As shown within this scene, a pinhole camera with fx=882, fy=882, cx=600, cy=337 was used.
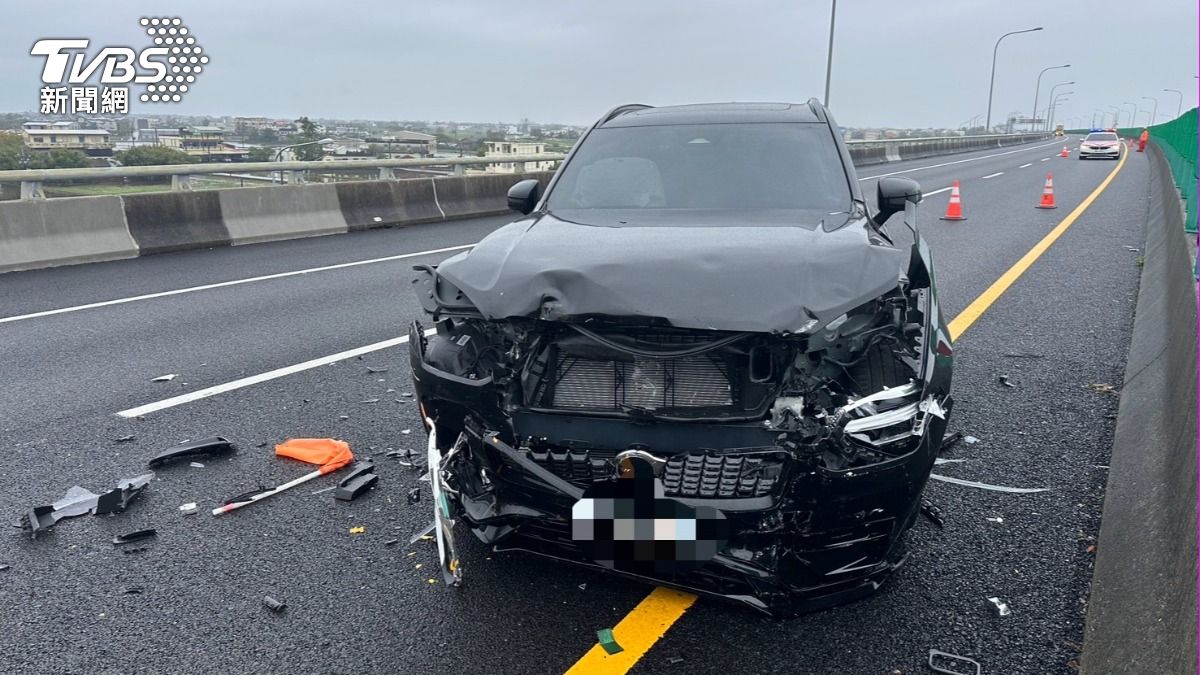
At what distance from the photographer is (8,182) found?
34.5 ft

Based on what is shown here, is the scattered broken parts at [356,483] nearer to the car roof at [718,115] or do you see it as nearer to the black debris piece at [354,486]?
the black debris piece at [354,486]

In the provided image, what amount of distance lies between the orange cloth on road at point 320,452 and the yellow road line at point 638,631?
194 centimetres

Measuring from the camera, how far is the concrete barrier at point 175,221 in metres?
11.7

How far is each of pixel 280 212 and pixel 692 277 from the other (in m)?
11.7

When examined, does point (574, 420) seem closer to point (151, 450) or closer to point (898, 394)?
point (898, 394)

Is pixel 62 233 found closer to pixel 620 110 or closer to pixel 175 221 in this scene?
pixel 175 221

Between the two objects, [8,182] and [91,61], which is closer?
[8,182]

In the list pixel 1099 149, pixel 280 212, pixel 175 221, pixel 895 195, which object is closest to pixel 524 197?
pixel 895 195

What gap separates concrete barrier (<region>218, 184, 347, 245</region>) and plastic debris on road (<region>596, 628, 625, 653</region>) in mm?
11227

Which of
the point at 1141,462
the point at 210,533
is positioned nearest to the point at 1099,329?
the point at 1141,462

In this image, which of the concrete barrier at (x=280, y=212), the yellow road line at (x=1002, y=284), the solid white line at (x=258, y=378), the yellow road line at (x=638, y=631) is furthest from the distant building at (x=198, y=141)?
the yellow road line at (x=638, y=631)

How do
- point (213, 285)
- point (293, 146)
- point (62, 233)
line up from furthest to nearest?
1. point (293, 146)
2. point (62, 233)
3. point (213, 285)

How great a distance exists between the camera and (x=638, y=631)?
3021 millimetres

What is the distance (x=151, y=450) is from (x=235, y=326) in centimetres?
298
